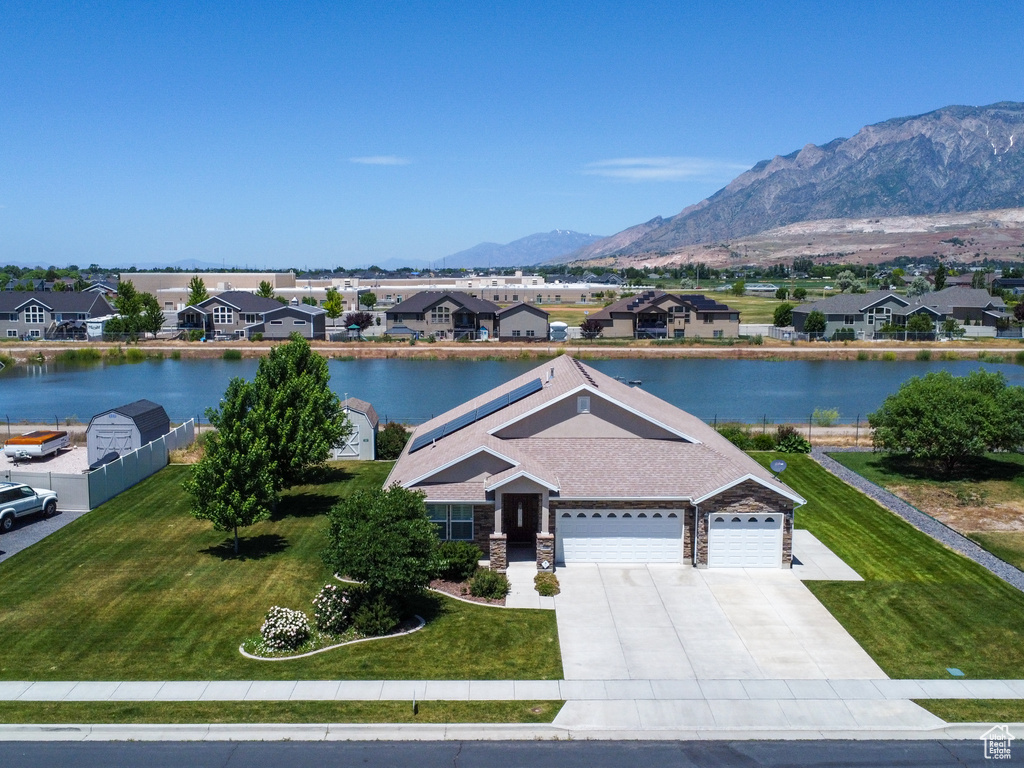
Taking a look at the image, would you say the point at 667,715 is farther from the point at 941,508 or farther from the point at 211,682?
the point at 941,508

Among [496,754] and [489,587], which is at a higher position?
→ [489,587]

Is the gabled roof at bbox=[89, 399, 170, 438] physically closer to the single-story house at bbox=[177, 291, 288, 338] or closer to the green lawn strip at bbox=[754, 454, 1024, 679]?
the green lawn strip at bbox=[754, 454, 1024, 679]

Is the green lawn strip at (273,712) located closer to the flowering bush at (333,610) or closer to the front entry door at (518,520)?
the flowering bush at (333,610)

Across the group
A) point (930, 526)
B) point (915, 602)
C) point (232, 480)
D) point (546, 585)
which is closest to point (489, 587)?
point (546, 585)

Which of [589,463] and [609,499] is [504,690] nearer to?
[609,499]

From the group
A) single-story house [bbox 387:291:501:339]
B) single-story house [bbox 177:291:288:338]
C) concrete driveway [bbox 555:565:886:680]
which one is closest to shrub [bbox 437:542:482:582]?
concrete driveway [bbox 555:565:886:680]

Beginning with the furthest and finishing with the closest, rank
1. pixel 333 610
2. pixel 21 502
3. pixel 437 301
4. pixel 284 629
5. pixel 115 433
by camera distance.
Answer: pixel 437 301, pixel 115 433, pixel 21 502, pixel 333 610, pixel 284 629

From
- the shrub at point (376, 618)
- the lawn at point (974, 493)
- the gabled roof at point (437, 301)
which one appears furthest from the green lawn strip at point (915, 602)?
the gabled roof at point (437, 301)
